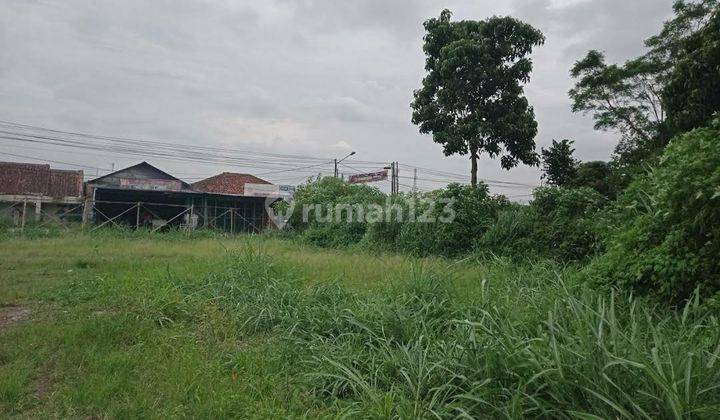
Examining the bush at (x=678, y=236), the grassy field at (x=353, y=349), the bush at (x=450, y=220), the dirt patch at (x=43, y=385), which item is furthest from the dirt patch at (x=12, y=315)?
the bush at (x=450, y=220)

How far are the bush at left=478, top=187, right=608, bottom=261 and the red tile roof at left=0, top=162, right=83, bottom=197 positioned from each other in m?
22.5

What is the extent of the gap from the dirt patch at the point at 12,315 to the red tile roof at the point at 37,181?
848 inches

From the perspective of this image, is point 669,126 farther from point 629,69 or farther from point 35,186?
point 35,186

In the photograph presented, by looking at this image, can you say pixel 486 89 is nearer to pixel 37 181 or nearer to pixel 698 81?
pixel 698 81

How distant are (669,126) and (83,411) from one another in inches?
472

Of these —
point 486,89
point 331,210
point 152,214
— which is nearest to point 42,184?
point 152,214

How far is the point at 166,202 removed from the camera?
76.5ft

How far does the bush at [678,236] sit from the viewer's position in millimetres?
3018

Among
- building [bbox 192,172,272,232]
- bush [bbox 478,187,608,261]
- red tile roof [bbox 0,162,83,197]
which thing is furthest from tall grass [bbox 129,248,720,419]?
red tile roof [bbox 0,162,83,197]

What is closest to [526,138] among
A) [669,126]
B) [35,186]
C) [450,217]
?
[669,126]

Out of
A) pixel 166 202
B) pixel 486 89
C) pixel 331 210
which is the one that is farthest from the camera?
pixel 166 202

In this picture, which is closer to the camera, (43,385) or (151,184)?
(43,385)

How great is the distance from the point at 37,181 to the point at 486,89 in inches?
903

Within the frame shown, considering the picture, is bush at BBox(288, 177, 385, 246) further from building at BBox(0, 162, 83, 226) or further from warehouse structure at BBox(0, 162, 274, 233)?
building at BBox(0, 162, 83, 226)
